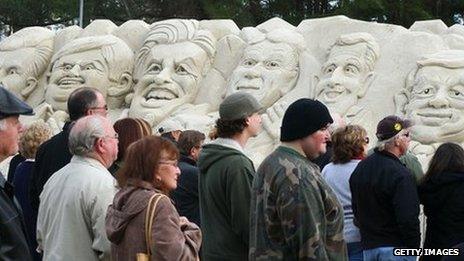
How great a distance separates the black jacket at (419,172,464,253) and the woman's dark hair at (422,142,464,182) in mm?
29

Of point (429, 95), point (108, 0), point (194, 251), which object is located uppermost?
point (194, 251)

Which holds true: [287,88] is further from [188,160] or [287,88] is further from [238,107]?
[238,107]

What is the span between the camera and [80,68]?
11.6m

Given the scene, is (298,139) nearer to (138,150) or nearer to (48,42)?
(138,150)


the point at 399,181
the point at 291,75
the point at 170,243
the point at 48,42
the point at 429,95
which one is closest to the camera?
the point at 170,243

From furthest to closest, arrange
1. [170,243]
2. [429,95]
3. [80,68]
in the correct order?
[80,68] < [429,95] < [170,243]

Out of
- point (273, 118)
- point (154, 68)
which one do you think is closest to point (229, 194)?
point (273, 118)

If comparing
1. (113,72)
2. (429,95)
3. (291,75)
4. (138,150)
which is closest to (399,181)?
(138,150)

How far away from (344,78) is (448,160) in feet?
14.4

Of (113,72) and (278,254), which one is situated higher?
(278,254)

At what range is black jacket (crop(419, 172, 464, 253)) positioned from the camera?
5.55 metres

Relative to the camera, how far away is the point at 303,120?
407 centimetres

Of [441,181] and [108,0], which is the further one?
[108,0]

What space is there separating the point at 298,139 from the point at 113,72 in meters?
7.85
